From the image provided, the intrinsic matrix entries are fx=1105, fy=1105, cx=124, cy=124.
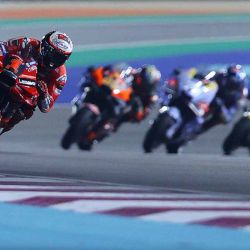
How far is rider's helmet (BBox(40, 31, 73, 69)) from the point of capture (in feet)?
24.0

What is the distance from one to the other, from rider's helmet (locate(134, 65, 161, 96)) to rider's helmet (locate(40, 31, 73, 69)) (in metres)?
4.73

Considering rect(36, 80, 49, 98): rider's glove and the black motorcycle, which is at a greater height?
rect(36, 80, 49, 98): rider's glove

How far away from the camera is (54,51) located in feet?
24.1

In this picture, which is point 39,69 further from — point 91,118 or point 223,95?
point 223,95

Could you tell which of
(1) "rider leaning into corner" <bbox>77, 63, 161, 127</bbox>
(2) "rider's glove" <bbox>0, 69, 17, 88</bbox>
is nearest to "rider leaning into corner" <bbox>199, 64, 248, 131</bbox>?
(1) "rider leaning into corner" <bbox>77, 63, 161, 127</bbox>

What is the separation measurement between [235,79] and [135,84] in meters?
1.11

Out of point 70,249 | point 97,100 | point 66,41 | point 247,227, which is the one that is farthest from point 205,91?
point 70,249

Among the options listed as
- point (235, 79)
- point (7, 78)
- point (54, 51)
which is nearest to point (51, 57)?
point (54, 51)

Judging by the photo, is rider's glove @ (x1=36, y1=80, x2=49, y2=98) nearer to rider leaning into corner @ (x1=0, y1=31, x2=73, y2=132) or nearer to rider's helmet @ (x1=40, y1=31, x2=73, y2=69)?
rider leaning into corner @ (x1=0, y1=31, x2=73, y2=132)

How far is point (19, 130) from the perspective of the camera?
503 inches

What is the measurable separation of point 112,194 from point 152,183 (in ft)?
4.09

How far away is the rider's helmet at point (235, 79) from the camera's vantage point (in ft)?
39.5

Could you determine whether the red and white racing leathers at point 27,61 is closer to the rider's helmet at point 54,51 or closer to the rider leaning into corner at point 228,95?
the rider's helmet at point 54,51

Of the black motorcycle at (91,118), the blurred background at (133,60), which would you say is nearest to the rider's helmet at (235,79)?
the blurred background at (133,60)
